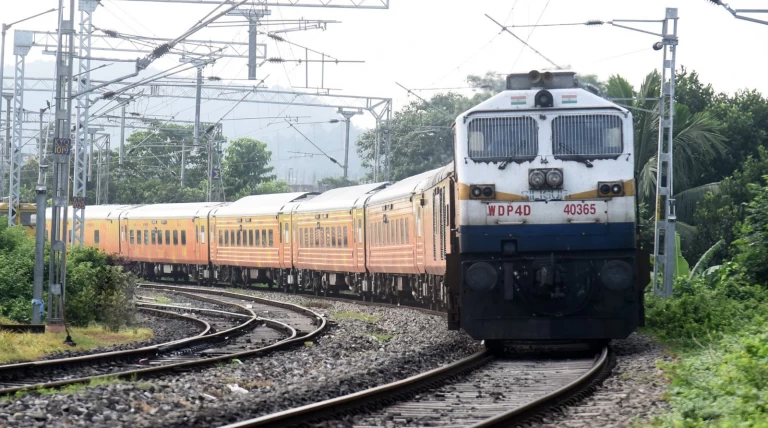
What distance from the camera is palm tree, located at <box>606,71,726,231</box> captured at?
127ft

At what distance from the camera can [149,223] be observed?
45.9m

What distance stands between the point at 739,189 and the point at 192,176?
52.3m

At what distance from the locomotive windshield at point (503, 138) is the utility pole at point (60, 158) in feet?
28.2

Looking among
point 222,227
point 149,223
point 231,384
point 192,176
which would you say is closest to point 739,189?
point 222,227

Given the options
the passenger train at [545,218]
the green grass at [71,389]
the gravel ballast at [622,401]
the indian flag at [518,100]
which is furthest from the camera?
the indian flag at [518,100]

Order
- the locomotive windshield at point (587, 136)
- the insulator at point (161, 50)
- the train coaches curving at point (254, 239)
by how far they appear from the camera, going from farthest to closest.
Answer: the train coaches curving at point (254, 239) < the insulator at point (161, 50) < the locomotive windshield at point (587, 136)

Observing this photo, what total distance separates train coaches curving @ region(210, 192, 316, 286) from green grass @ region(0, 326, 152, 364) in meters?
15.9

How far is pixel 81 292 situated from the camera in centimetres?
2225

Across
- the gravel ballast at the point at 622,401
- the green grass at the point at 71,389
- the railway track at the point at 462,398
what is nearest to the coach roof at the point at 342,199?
the railway track at the point at 462,398

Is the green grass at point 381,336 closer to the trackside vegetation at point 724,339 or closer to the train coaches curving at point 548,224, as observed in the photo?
the trackside vegetation at point 724,339

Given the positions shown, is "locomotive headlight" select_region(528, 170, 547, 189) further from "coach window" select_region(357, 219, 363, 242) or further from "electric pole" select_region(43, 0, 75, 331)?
"coach window" select_region(357, 219, 363, 242)

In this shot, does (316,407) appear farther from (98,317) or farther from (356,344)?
(98,317)

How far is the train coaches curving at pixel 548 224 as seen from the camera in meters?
13.8

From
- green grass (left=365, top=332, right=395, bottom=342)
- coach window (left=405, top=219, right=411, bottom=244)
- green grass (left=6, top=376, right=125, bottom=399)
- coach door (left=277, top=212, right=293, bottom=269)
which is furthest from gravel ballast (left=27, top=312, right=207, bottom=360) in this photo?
coach door (left=277, top=212, right=293, bottom=269)
